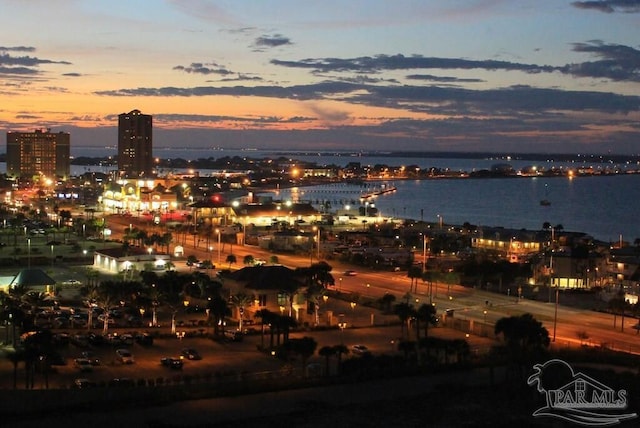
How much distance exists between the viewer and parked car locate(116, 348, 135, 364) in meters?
9.53

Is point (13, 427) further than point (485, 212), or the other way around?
point (485, 212)

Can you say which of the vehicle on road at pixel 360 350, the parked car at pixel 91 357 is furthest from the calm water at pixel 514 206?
the parked car at pixel 91 357

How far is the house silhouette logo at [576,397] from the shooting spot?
7.73 m

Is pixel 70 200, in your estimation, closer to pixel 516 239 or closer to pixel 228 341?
pixel 516 239

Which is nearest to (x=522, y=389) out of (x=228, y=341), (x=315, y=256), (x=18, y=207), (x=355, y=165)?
(x=228, y=341)

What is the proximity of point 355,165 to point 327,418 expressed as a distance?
101176 millimetres

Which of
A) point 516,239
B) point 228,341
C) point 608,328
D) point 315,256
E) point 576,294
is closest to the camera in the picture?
point 228,341

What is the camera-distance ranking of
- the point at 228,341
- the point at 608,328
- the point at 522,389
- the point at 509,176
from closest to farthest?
the point at 522,389
the point at 228,341
the point at 608,328
the point at 509,176

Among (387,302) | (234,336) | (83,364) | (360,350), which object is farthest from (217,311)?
(387,302)

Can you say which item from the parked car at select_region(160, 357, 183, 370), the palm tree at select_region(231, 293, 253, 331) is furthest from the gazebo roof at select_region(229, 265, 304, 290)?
the parked car at select_region(160, 357, 183, 370)

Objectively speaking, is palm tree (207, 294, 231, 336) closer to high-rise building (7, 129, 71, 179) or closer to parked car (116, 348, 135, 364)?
parked car (116, 348, 135, 364)

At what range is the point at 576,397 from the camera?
8125 millimetres

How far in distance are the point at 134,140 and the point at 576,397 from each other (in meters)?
71.8

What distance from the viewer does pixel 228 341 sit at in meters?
10.9
